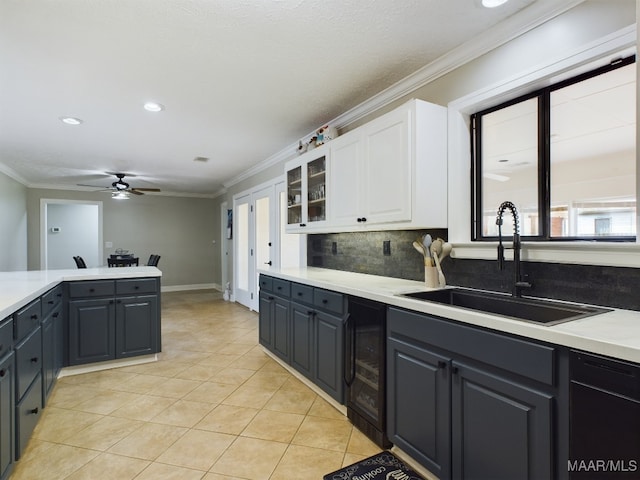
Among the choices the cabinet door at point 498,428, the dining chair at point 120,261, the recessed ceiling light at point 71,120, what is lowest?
the cabinet door at point 498,428

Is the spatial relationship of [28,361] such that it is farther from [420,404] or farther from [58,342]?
[420,404]

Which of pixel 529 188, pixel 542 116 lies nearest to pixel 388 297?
pixel 529 188

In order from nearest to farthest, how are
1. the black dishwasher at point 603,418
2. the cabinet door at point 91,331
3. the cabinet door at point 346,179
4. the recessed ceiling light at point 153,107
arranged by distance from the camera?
the black dishwasher at point 603,418
the cabinet door at point 346,179
the recessed ceiling light at point 153,107
the cabinet door at point 91,331

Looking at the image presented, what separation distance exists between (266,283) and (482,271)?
6.99ft

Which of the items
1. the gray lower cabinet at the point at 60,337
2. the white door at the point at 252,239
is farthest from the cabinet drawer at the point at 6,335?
the white door at the point at 252,239

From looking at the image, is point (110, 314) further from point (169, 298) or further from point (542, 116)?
point (169, 298)

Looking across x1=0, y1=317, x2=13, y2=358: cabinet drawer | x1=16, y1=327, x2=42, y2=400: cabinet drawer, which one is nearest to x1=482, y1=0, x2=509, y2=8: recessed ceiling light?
x1=0, y1=317, x2=13, y2=358: cabinet drawer

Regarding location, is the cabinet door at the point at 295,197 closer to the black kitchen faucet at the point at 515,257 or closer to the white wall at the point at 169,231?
the black kitchen faucet at the point at 515,257

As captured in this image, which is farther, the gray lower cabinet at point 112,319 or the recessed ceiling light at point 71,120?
the recessed ceiling light at point 71,120

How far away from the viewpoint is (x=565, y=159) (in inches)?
75.4

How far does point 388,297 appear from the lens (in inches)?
78.4

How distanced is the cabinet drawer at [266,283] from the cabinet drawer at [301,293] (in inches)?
19.5

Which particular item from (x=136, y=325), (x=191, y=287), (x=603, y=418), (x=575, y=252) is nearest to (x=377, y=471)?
(x=603, y=418)

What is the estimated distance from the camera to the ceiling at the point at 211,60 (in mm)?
1864
